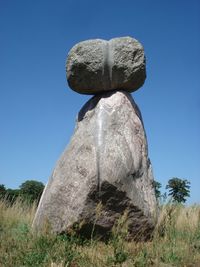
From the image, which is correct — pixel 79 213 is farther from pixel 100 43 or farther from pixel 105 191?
pixel 100 43

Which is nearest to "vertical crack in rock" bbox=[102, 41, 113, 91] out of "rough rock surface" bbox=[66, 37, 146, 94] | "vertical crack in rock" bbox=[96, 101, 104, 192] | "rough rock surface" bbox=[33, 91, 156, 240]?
"rough rock surface" bbox=[66, 37, 146, 94]

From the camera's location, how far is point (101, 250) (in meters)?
5.73

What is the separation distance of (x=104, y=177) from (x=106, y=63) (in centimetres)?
193

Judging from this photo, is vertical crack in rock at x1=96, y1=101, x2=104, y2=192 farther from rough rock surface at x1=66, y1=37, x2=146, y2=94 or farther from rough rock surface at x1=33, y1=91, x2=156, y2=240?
rough rock surface at x1=66, y1=37, x2=146, y2=94

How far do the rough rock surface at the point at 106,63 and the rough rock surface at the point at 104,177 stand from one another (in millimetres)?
261

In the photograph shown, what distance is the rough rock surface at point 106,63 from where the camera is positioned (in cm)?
721

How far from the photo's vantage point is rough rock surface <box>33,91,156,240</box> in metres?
6.19

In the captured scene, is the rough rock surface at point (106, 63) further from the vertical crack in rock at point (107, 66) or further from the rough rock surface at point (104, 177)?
the rough rock surface at point (104, 177)

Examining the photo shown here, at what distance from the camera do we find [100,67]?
283 inches

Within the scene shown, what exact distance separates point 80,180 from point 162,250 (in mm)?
1492

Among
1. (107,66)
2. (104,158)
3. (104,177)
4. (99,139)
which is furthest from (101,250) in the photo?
(107,66)

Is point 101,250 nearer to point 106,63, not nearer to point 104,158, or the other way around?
point 104,158

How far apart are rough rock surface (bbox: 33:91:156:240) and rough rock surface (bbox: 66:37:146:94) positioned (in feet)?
0.86

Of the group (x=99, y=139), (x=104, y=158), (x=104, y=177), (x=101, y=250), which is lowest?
(x=101, y=250)
